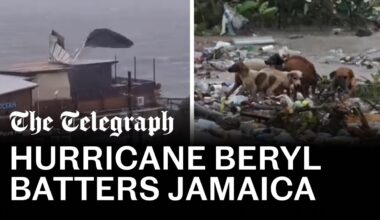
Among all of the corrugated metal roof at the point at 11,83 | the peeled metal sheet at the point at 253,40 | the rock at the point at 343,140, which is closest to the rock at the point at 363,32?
the peeled metal sheet at the point at 253,40

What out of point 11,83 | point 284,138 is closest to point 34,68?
point 11,83

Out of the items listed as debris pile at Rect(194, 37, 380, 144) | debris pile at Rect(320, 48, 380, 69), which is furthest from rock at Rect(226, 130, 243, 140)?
debris pile at Rect(320, 48, 380, 69)

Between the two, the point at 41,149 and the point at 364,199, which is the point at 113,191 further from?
the point at 364,199

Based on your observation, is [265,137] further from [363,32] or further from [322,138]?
[363,32]

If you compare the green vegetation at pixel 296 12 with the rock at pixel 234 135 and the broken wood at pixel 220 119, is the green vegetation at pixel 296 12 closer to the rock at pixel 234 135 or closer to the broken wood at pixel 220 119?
the broken wood at pixel 220 119

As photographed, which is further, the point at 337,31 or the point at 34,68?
the point at 337,31

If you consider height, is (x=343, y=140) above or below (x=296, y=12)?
below

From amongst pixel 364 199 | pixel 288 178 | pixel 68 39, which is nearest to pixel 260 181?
pixel 288 178
